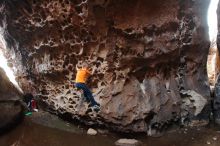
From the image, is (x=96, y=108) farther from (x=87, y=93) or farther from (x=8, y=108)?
(x=8, y=108)

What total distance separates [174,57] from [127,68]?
1.31 m

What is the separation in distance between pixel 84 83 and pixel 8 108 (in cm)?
180

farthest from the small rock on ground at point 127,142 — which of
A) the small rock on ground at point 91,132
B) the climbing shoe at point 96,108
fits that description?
the climbing shoe at point 96,108

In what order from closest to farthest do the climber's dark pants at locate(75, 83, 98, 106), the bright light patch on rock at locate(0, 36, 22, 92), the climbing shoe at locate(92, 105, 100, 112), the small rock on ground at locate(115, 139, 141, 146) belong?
the small rock on ground at locate(115, 139, 141, 146)
the climber's dark pants at locate(75, 83, 98, 106)
the climbing shoe at locate(92, 105, 100, 112)
the bright light patch on rock at locate(0, 36, 22, 92)

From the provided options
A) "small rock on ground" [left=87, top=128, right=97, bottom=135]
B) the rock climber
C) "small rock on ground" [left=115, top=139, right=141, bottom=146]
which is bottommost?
"small rock on ground" [left=115, top=139, right=141, bottom=146]

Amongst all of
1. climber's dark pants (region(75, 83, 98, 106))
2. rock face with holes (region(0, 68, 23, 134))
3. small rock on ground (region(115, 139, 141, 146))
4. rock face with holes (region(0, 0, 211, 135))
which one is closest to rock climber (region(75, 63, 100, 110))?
climber's dark pants (region(75, 83, 98, 106))

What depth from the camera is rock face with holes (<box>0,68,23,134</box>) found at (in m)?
7.31

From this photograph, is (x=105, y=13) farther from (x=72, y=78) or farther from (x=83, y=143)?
(x=83, y=143)

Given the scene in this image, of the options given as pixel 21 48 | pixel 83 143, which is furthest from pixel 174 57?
pixel 21 48

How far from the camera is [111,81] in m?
7.66

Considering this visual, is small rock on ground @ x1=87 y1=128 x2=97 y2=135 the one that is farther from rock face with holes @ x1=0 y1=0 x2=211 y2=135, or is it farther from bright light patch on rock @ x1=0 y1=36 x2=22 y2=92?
bright light patch on rock @ x1=0 y1=36 x2=22 y2=92

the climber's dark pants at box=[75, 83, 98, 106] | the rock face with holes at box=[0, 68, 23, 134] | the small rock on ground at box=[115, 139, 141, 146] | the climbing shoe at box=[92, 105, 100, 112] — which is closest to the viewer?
the small rock on ground at box=[115, 139, 141, 146]

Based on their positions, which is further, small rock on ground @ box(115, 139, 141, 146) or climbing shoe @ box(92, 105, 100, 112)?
climbing shoe @ box(92, 105, 100, 112)

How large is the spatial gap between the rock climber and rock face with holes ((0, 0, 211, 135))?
0.47 ft
